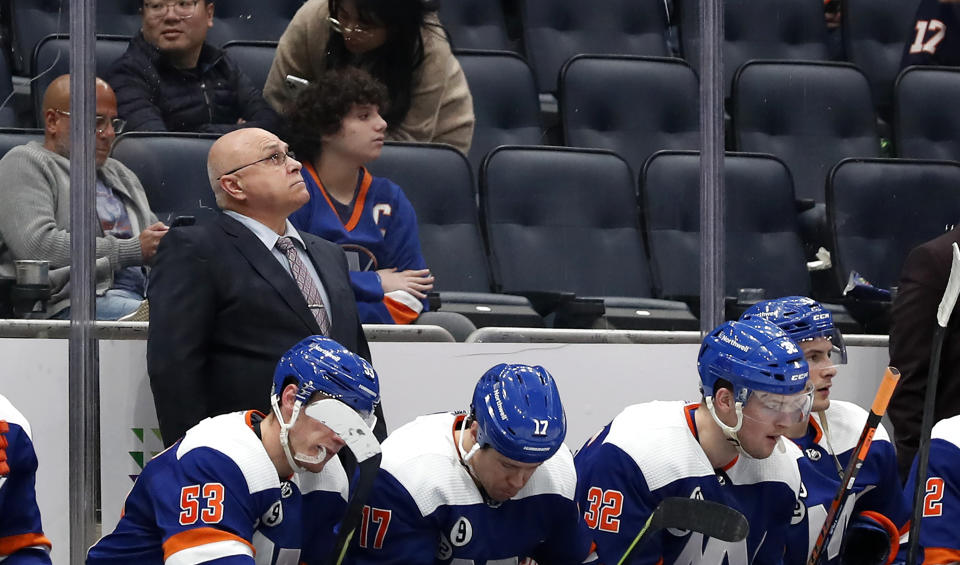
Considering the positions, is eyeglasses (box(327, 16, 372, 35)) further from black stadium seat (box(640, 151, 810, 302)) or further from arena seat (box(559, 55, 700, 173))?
black stadium seat (box(640, 151, 810, 302))

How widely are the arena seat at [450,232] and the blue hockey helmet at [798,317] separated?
661 mm

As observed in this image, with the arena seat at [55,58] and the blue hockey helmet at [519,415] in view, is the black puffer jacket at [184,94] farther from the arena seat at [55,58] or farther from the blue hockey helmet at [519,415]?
the blue hockey helmet at [519,415]

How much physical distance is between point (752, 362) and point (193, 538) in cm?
111

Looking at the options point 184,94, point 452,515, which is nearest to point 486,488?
point 452,515

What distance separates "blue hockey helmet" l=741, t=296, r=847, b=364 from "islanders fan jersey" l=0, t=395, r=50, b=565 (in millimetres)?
1596

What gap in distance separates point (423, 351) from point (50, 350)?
869 millimetres

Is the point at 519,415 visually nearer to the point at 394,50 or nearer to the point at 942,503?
the point at 942,503

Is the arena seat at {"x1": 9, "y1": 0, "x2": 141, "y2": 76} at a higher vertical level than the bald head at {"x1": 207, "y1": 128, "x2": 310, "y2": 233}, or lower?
higher

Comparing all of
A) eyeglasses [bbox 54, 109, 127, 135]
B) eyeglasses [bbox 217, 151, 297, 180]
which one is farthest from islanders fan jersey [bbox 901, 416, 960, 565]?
eyeglasses [bbox 54, 109, 127, 135]

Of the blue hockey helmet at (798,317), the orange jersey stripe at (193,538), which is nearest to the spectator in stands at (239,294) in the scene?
the orange jersey stripe at (193,538)

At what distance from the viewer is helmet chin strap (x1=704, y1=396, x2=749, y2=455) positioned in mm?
3076

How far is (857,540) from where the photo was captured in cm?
339

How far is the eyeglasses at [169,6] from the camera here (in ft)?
12.2

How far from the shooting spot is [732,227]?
13.7 feet
